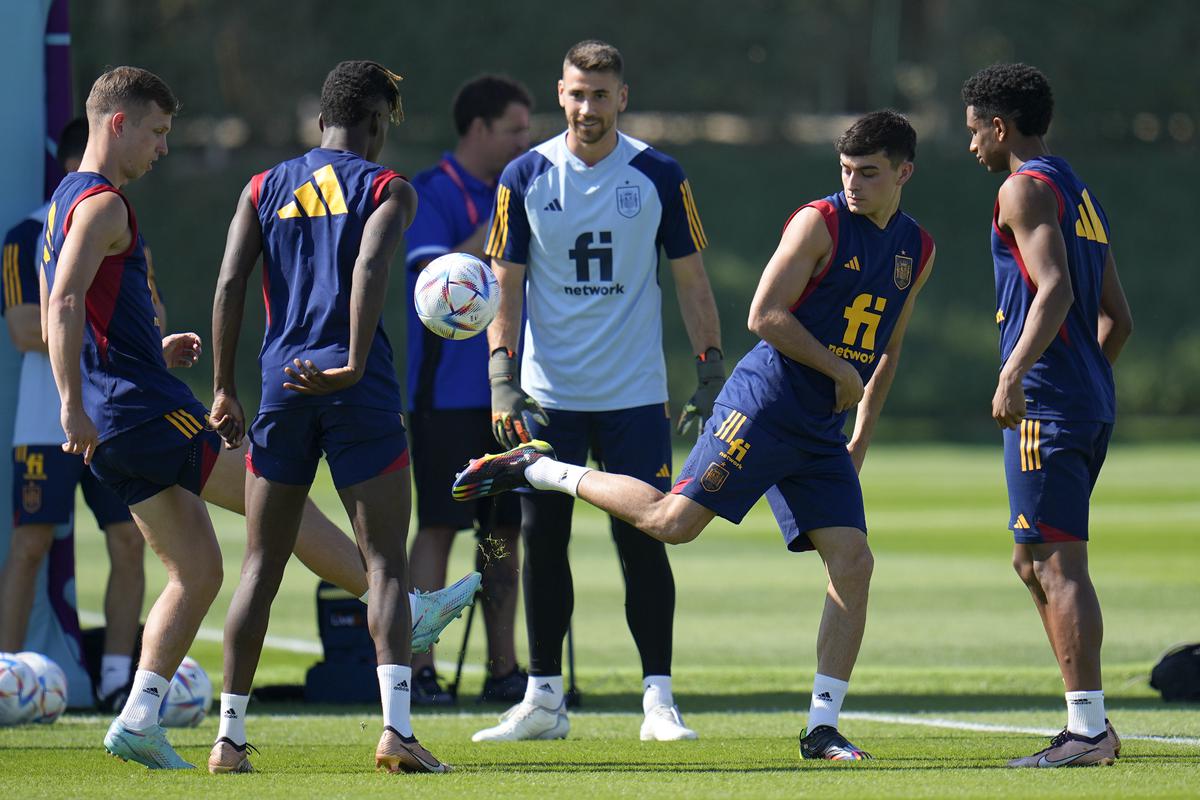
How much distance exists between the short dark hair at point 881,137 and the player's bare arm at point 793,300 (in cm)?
27

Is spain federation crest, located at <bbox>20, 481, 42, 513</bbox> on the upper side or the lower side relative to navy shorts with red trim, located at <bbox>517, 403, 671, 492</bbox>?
lower

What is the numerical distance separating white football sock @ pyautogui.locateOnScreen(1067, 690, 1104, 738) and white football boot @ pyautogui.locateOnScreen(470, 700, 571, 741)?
211cm

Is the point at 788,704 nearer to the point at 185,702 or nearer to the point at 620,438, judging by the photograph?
A: the point at 620,438

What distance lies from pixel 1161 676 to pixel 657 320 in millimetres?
2980

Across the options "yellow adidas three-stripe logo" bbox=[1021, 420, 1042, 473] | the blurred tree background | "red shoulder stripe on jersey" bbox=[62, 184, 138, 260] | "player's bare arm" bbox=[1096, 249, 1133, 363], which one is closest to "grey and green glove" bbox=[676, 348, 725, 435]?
"yellow adidas three-stripe logo" bbox=[1021, 420, 1042, 473]

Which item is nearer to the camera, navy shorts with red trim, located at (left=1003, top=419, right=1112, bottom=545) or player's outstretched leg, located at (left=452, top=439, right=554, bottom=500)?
navy shorts with red trim, located at (left=1003, top=419, right=1112, bottom=545)

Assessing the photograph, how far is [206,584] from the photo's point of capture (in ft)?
20.5

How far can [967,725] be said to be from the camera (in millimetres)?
7488

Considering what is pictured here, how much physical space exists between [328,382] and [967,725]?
3.26 metres

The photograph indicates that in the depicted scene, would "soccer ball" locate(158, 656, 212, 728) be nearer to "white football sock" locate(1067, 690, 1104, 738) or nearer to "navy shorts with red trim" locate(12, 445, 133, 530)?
"navy shorts with red trim" locate(12, 445, 133, 530)

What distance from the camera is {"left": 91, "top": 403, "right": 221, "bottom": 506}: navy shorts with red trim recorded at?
618 cm

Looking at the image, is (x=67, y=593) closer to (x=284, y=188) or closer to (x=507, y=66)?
(x=284, y=188)

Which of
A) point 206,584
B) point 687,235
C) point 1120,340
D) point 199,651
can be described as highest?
point 687,235

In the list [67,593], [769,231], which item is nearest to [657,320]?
[67,593]
